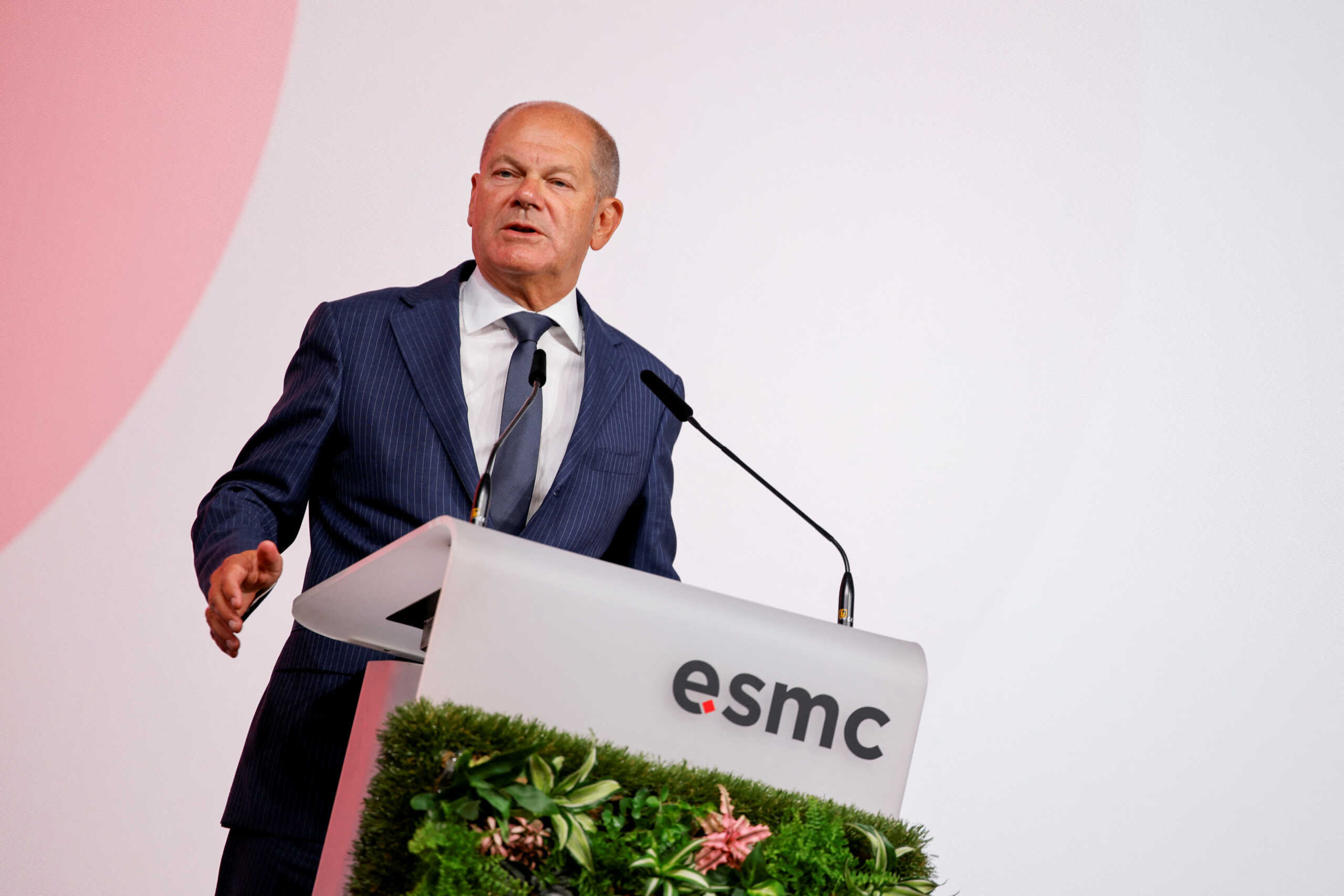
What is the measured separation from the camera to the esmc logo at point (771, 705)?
1055 millimetres

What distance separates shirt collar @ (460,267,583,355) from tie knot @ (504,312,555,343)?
0.02 metres

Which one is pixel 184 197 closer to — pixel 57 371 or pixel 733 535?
pixel 57 371

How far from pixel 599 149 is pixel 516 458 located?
2.03 ft

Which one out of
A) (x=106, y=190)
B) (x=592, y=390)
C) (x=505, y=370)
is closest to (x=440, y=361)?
(x=505, y=370)

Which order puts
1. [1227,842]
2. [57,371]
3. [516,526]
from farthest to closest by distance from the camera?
[1227,842] < [57,371] < [516,526]

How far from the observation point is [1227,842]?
2.79m

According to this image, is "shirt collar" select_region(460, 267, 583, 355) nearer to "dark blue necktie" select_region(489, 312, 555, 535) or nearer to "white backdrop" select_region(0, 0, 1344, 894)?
"dark blue necktie" select_region(489, 312, 555, 535)

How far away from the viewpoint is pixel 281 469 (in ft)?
4.86

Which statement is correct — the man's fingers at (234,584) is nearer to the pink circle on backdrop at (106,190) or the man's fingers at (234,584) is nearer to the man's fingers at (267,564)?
the man's fingers at (267,564)

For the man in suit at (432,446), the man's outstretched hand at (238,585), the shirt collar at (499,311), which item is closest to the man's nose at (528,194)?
the man in suit at (432,446)

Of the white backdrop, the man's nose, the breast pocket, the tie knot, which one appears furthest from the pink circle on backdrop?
the breast pocket

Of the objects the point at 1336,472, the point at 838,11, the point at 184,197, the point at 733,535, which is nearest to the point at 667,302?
the point at 733,535

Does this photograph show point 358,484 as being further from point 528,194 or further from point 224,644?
point 528,194

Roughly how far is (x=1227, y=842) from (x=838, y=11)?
2228 mm
